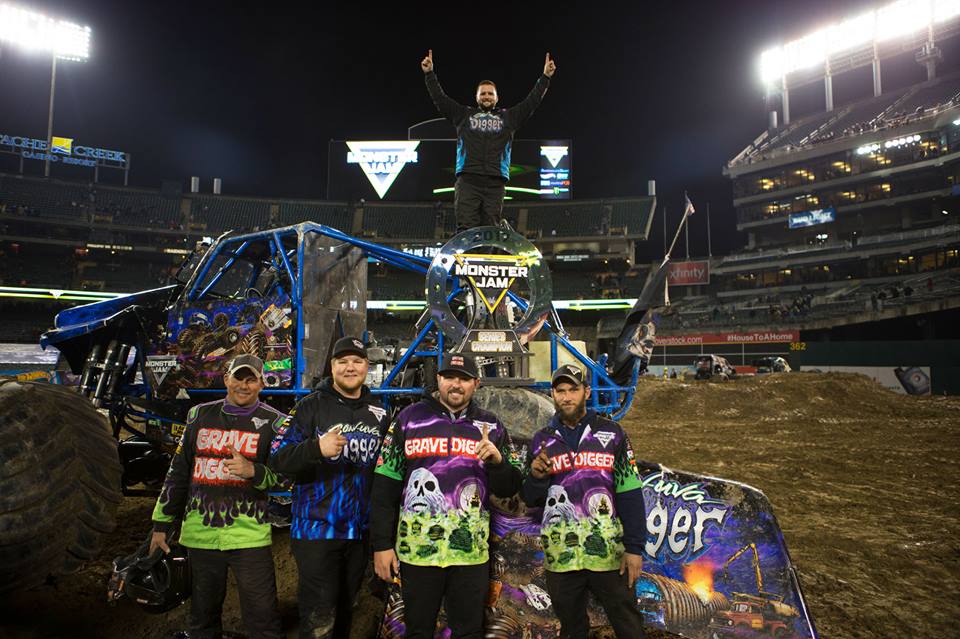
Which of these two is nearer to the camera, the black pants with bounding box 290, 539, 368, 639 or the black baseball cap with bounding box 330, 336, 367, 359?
the black pants with bounding box 290, 539, 368, 639

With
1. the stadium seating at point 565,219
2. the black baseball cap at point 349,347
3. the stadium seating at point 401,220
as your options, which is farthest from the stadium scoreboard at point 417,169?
the black baseball cap at point 349,347

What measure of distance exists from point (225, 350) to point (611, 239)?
136 ft

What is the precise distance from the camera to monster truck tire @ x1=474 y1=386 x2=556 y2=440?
457 cm

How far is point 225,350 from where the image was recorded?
459cm

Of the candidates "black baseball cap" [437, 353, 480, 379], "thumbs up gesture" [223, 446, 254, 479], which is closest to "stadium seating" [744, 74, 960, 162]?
"black baseball cap" [437, 353, 480, 379]

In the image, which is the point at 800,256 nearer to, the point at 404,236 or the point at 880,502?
the point at 404,236

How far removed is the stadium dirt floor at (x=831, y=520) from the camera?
349 cm

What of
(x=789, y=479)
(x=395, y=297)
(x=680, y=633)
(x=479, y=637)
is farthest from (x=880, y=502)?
(x=395, y=297)

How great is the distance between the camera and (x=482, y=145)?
499 centimetres

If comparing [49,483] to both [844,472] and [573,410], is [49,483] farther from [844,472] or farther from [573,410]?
[844,472]

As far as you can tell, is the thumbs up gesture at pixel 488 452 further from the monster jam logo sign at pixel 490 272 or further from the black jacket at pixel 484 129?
the black jacket at pixel 484 129

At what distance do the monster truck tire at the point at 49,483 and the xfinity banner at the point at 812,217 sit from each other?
55.1 metres

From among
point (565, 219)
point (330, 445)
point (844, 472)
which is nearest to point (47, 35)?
point (565, 219)

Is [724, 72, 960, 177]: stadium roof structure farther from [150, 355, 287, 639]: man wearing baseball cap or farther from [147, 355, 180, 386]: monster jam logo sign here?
[150, 355, 287, 639]: man wearing baseball cap
